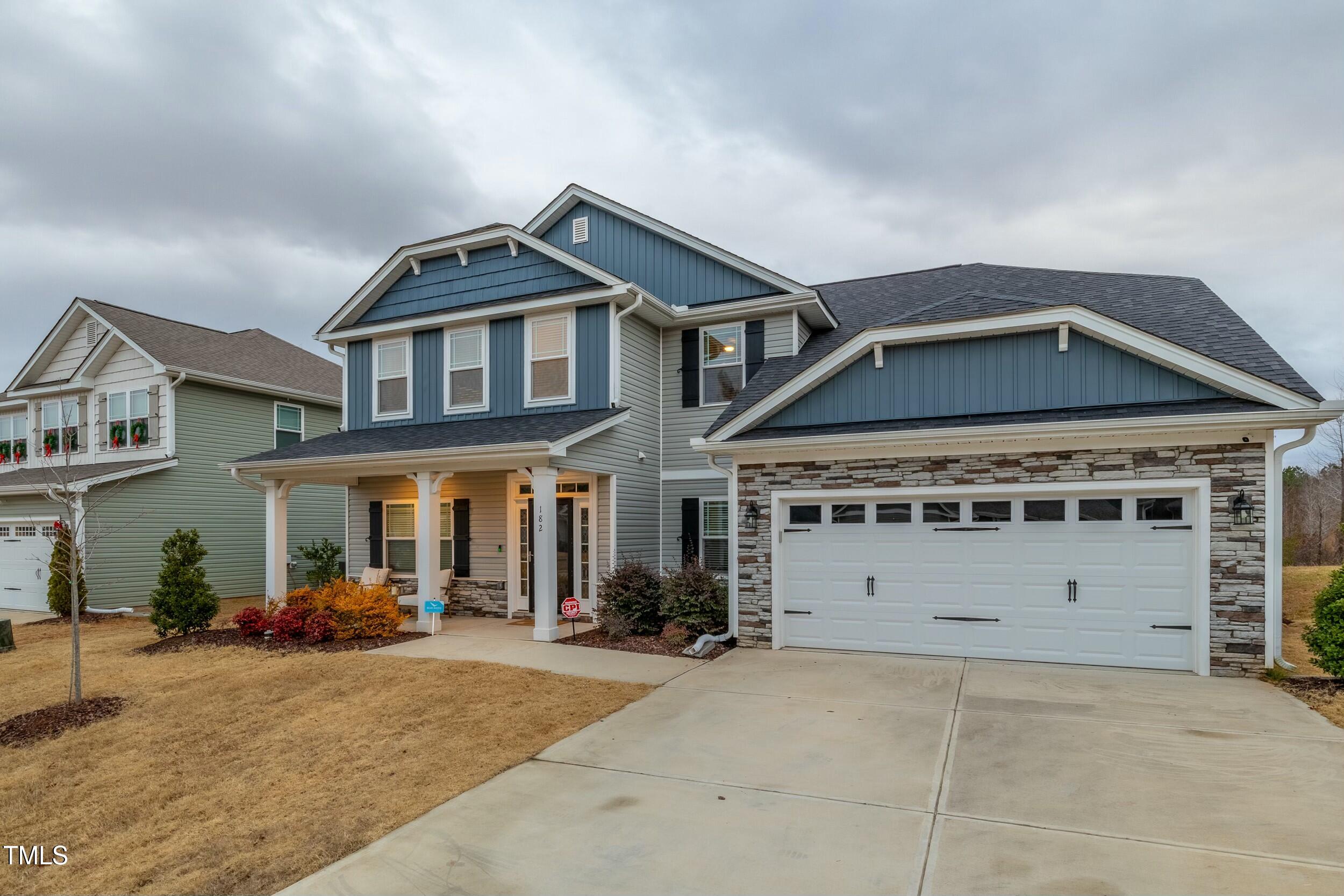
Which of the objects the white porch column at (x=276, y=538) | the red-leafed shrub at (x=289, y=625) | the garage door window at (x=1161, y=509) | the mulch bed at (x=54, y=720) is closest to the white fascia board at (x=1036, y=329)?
the garage door window at (x=1161, y=509)

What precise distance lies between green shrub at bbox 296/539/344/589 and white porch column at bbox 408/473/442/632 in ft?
15.8

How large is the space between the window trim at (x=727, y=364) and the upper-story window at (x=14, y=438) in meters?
19.7

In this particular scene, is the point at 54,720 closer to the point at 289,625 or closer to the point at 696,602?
the point at 289,625

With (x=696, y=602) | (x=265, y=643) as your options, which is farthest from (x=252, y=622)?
(x=696, y=602)

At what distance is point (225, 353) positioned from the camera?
18.0m

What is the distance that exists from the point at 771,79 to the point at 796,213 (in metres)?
15.9

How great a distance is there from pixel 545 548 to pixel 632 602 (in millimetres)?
1544

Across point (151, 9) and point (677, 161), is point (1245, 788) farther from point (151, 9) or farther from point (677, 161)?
point (677, 161)

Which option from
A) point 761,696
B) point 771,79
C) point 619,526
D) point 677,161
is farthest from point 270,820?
point 677,161

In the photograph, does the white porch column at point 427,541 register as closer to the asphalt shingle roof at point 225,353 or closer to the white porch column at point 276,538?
the white porch column at point 276,538

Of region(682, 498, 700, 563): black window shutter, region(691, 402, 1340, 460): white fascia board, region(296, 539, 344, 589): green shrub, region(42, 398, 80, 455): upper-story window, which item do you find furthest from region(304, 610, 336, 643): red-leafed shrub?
region(42, 398, 80, 455): upper-story window

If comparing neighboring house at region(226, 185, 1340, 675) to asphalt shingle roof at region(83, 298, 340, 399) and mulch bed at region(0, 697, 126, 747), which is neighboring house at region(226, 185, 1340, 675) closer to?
mulch bed at region(0, 697, 126, 747)

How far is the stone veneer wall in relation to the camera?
752cm

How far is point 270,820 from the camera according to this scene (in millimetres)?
4406
